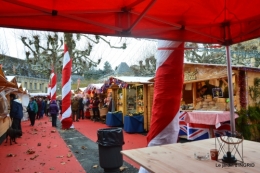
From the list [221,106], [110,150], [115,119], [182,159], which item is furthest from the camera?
[115,119]

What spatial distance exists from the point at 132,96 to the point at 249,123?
23.8 feet

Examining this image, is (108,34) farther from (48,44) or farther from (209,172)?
(48,44)

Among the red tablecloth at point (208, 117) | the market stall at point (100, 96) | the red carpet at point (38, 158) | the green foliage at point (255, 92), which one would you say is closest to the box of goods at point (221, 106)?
the red tablecloth at point (208, 117)

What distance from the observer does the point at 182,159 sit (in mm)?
2109

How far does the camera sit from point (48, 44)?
23531 millimetres

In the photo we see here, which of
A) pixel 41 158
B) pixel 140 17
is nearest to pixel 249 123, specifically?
pixel 140 17

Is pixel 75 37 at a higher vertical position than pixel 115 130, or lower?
higher

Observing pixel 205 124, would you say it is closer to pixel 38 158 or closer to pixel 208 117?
pixel 208 117

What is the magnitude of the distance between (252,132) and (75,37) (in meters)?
19.5

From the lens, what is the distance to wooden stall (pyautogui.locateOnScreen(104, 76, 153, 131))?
33.2 feet

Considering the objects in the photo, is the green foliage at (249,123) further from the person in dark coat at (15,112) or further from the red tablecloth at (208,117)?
the person in dark coat at (15,112)

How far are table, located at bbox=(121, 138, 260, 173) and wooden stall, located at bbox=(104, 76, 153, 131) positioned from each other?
24.0ft

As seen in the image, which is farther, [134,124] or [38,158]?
[134,124]

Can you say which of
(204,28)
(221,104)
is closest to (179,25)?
(204,28)
